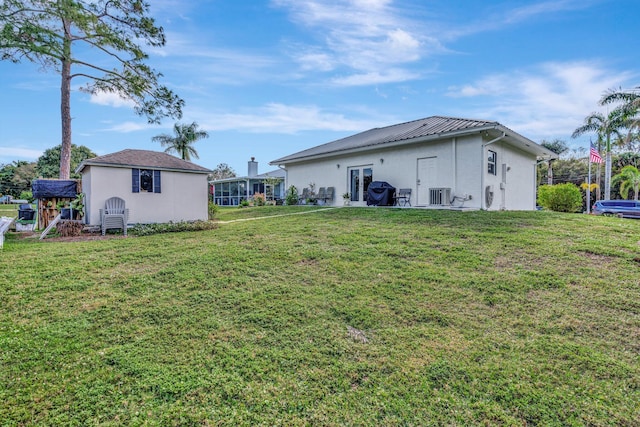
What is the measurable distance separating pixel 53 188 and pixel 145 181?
3.30 meters

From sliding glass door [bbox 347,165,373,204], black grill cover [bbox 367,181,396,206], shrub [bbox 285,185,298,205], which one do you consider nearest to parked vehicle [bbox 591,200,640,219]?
black grill cover [bbox 367,181,396,206]

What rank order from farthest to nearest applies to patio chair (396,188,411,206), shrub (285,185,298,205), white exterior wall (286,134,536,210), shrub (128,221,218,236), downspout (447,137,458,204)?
shrub (285,185,298,205)
patio chair (396,188,411,206)
downspout (447,137,458,204)
white exterior wall (286,134,536,210)
shrub (128,221,218,236)

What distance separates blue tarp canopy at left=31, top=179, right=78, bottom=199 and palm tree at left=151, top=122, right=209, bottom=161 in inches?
824

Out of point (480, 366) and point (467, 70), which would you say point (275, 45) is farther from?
point (480, 366)

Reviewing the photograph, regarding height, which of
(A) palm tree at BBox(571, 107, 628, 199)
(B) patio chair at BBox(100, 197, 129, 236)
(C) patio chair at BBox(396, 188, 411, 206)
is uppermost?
(A) palm tree at BBox(571, 107, 628, 199)

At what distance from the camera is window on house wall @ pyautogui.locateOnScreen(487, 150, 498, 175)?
11754 millimetres

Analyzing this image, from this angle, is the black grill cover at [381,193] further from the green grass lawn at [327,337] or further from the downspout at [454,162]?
the green grass lawn at [327,337]

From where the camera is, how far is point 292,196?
18.0 meters

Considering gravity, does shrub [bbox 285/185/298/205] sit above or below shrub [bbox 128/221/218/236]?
above

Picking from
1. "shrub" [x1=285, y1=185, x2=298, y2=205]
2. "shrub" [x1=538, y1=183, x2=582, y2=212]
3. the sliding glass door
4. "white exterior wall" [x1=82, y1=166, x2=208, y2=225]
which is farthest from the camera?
"shrub" [x1=285, y1=185, x2=298, y2=205]

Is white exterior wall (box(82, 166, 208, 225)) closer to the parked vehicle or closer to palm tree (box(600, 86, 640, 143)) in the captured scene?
the parked vehicle

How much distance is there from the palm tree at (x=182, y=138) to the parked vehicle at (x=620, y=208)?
105 ft

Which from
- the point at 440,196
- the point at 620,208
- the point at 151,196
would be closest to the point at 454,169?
the point at 440,196

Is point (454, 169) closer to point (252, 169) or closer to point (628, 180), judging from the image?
point (252, 169)
